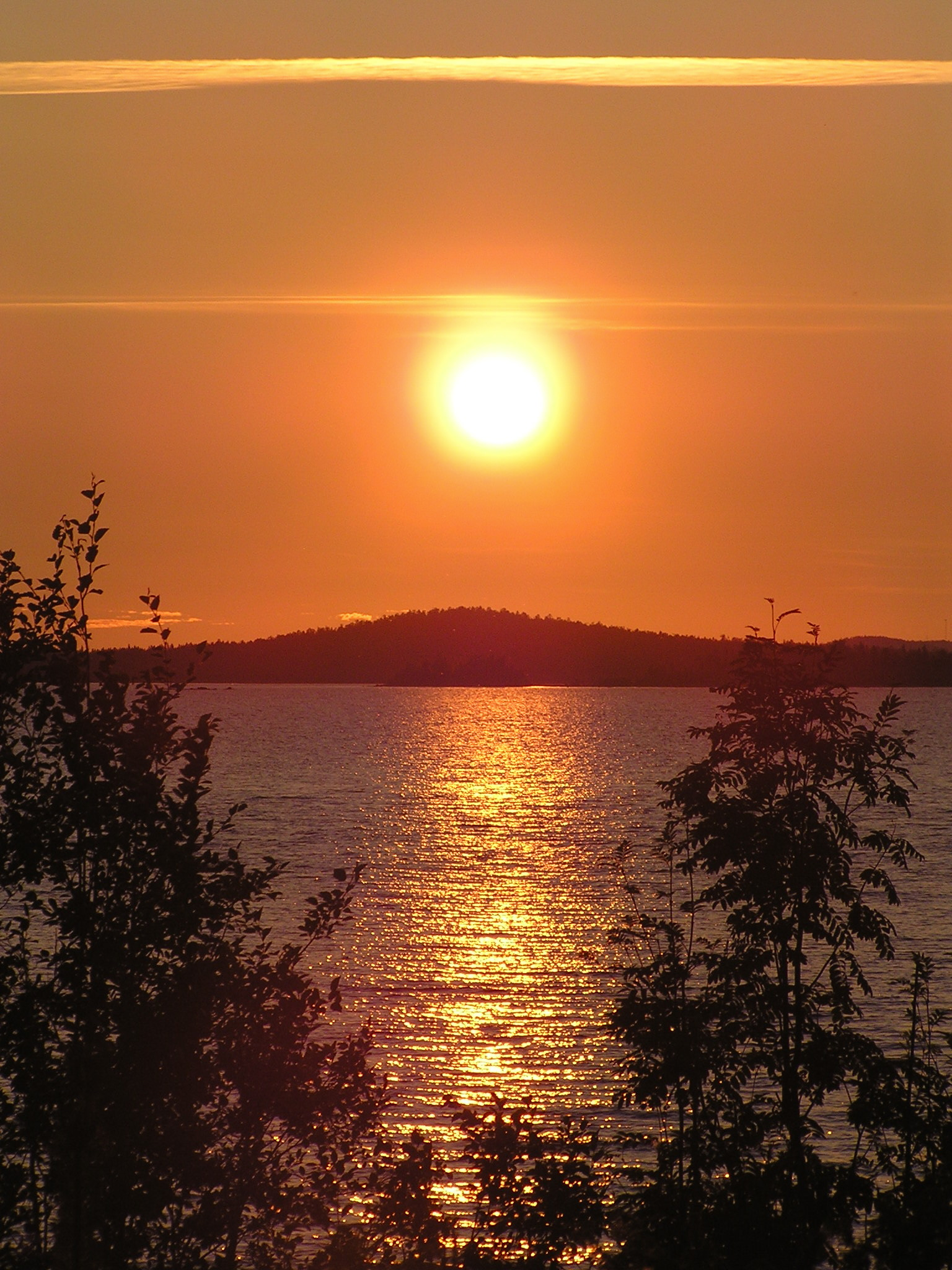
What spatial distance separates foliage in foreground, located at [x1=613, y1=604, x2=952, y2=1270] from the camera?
1400 cm

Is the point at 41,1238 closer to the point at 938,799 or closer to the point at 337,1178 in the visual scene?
the point at 337,1178

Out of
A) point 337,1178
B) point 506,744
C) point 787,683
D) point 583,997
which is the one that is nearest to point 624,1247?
point 337,1178

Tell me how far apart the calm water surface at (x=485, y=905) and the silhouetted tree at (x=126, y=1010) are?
2212 millimetres

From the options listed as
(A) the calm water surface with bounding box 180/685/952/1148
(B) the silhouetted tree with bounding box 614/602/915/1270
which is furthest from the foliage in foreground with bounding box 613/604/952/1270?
(A) the calm water surface with bounding box 180/685/952/1148

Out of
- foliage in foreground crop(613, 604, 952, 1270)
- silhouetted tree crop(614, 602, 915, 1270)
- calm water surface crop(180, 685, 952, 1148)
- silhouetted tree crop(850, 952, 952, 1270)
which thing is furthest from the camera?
calm water surface crop(180, 685, 952, 1148)

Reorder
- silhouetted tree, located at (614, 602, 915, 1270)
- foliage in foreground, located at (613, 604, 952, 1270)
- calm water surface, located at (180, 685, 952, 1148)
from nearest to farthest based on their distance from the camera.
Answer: foliage in foreground, located at (613, 604, 952, 1270)
silhouetted tree, located at (614, 602, 915, 1270)
calm water surface, located at (180, 685, 952, 1148)

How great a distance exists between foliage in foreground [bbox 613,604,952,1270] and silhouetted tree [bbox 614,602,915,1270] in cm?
2

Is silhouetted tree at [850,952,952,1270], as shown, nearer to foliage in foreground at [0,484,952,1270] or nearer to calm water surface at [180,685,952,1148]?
foliage in foreground at [0,484,952,1270]

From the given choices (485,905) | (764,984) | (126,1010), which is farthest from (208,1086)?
(485,905)

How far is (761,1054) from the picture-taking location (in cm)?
1496

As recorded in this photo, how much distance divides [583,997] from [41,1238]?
90.1 feet

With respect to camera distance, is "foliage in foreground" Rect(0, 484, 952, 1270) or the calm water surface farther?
the calm water surface

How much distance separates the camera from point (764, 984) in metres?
15.3

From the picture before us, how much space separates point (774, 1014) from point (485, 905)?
4037 cm
